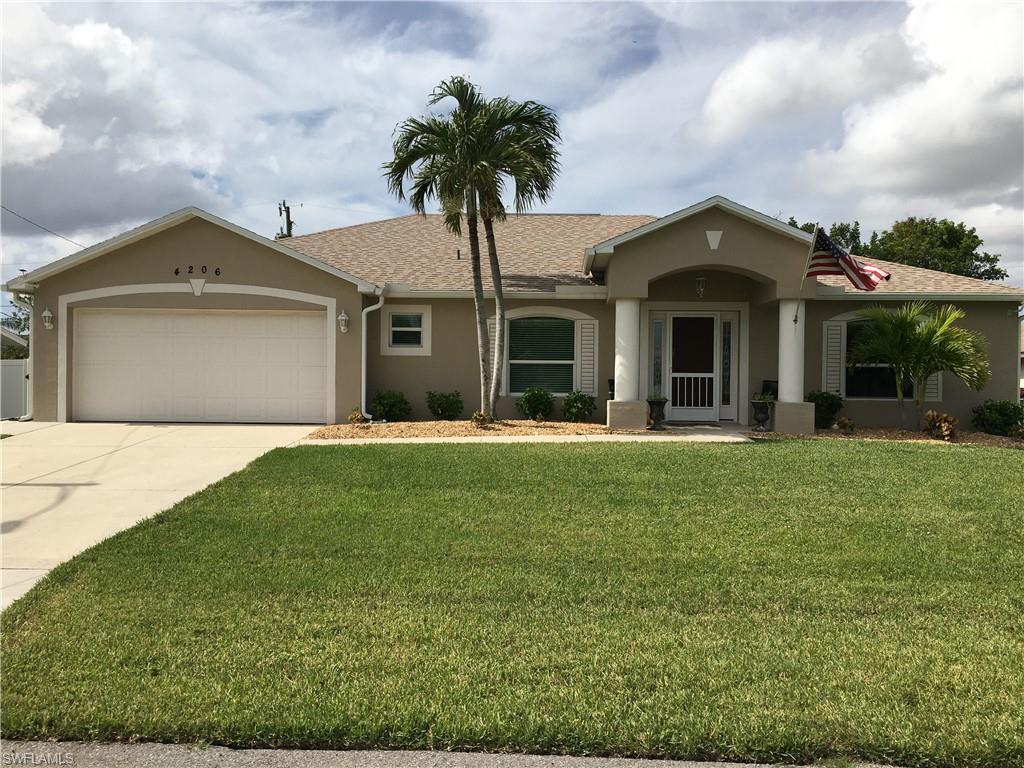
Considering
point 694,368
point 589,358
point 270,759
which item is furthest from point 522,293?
point 270,759

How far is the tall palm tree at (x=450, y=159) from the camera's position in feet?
43.3

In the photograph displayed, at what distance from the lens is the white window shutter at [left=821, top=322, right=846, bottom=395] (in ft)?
50.7

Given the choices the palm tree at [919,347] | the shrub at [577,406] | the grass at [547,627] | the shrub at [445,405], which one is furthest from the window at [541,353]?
the grass at [547,627]


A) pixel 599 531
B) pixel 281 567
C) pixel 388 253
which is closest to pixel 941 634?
pixel 599 531

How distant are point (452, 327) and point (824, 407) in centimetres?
802

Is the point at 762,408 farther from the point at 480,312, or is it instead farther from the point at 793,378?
the point at 480,312

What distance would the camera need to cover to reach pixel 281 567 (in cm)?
541

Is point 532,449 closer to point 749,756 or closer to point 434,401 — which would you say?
point 434,401

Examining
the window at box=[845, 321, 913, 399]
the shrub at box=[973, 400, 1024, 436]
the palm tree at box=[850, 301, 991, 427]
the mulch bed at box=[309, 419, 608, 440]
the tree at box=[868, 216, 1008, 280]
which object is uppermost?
the tree at box=[868, 216, 1008, 280]

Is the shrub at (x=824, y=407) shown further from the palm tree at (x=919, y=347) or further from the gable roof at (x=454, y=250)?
the gable roof at (x=454, y=250)

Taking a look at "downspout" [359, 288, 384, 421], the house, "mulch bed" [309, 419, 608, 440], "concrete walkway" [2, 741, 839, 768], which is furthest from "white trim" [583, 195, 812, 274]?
"concrete walkway" [2, 741, 839, 768]

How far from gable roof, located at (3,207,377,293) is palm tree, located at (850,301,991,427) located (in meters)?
10.1

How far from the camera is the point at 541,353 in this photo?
15719mm

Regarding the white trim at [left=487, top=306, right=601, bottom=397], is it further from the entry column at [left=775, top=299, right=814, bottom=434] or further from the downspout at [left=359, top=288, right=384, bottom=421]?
the entry column at [left=775, top=299, right=814, bottom=434]
